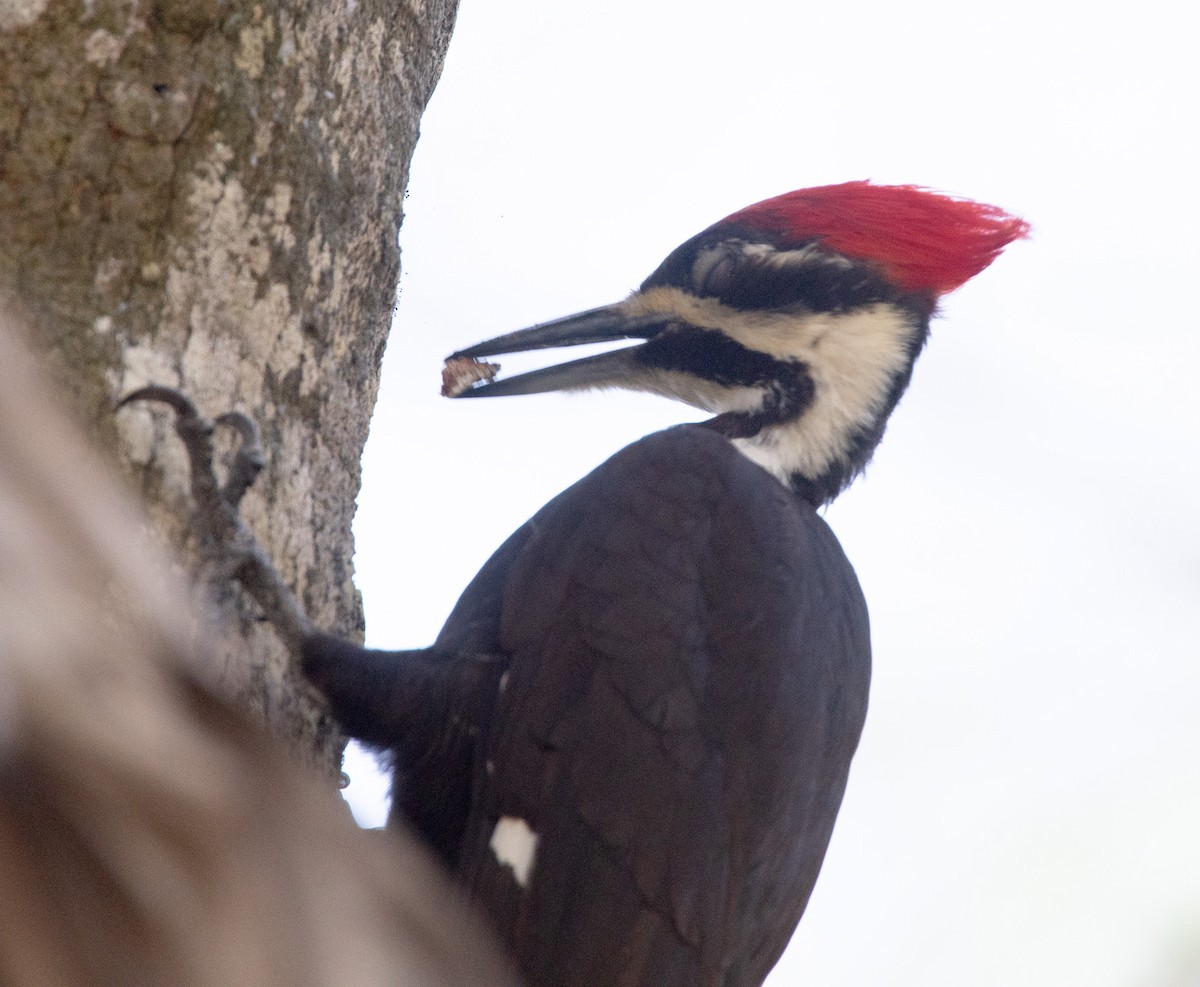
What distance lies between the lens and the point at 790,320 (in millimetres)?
2531

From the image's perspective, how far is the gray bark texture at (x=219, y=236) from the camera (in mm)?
1504

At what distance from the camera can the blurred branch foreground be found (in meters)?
0.79

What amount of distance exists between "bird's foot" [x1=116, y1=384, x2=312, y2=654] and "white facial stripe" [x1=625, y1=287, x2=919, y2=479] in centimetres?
97

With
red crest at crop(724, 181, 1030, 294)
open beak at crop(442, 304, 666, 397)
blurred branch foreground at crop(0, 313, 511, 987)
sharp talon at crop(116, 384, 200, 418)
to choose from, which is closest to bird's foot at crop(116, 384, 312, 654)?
sharp talon at crop(116, 384, 200, 418)

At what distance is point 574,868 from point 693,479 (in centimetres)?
61

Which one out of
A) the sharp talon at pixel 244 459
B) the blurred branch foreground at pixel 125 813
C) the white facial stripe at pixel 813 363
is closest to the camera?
the blurred branch foreground at pixel 125 813

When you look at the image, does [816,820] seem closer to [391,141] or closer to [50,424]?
[391,141]

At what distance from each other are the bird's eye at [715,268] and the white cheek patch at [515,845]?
111 centimetres

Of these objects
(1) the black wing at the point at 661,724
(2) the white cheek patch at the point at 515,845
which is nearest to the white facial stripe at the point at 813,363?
(1) the black wing at the point at 661,724

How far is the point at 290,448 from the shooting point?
1.79 meters

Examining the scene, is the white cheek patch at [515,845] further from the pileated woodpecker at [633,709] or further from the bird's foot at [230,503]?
the bird's foot at [230,503]

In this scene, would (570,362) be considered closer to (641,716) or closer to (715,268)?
(715,268)

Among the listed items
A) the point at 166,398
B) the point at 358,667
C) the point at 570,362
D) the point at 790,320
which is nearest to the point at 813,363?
the point at 790,320

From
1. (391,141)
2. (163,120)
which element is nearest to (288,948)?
(163,120)
